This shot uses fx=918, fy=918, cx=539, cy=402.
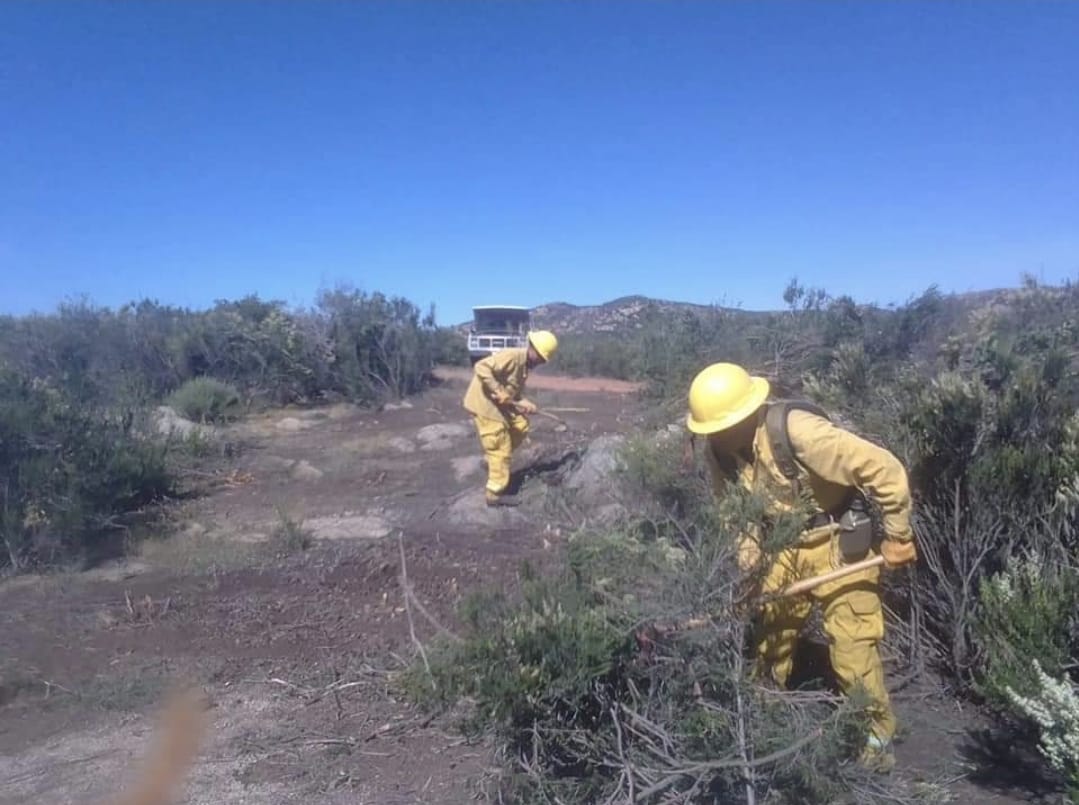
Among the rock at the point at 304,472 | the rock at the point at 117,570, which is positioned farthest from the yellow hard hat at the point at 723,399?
the rock at the point at 304,472

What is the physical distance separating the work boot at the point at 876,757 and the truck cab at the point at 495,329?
2030 cm

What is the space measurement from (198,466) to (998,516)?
9.95 meters

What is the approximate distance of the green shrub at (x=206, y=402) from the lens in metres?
15.4

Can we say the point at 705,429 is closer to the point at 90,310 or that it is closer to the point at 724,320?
the point at 724,320

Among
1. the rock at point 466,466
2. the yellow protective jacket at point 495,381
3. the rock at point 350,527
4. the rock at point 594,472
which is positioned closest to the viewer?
the rock at point 594,472

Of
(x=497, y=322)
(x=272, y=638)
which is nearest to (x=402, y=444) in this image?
(x=272, y=638)

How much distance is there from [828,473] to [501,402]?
6033 millimetres

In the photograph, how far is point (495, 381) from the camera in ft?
30.7

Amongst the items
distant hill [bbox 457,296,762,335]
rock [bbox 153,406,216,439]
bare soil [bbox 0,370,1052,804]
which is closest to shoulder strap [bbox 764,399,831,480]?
bare soil [bbox 0,370,1052,804]

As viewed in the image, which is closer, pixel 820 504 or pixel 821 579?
pixel 821 579

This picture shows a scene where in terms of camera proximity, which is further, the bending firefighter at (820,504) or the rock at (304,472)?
the rock at (304,472)

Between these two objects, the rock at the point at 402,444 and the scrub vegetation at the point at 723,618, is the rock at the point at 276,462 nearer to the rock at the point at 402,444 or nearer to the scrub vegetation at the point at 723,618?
the rock at the point at 402,444

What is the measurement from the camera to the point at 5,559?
7.79m

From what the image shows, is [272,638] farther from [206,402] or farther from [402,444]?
[206,402]
